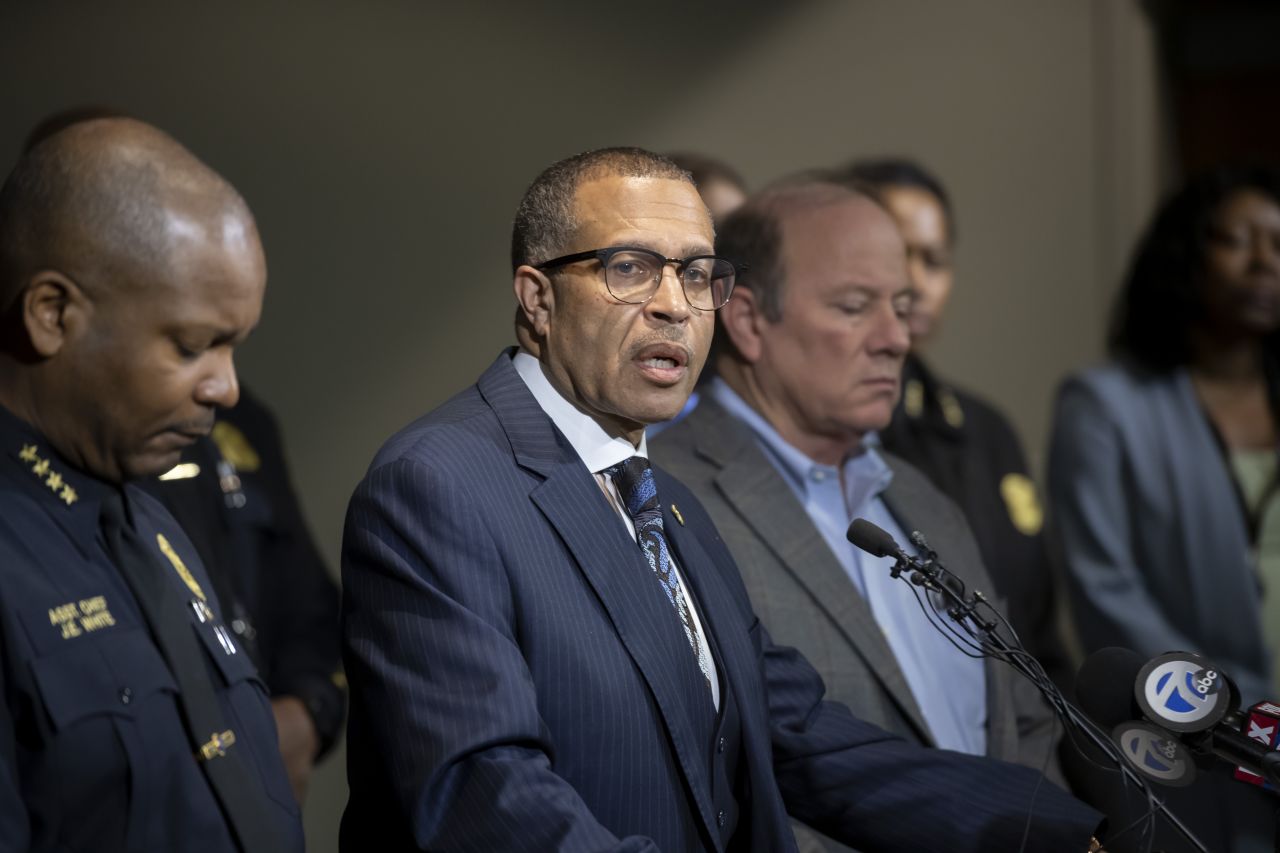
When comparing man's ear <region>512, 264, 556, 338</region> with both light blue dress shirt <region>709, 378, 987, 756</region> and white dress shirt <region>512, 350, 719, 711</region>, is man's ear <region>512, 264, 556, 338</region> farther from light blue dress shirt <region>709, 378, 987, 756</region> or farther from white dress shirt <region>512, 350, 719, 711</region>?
light blue dress shirt <region>709, 378, 987, 756</region>

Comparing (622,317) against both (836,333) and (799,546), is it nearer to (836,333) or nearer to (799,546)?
(799,546)

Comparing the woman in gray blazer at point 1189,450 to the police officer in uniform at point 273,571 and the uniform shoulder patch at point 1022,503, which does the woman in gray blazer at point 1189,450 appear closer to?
the uniform shoulder patch at point 1022,503

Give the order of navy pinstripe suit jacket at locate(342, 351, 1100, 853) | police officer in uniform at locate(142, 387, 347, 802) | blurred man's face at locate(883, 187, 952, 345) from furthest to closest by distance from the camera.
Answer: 1. blurred man's face at locate(883, 187, 952, 345)
2. police officer in uniform at locate(142, 387, 347, 802)
3. navy pinstripe suit jacket at locate(342, 351, 1100, 853)

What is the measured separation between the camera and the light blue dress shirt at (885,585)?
7.90 ft

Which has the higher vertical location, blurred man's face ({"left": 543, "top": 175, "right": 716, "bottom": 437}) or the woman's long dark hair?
blurred man's face ({"left": 543, "top": 175, "right": 716, "bottom": 437})

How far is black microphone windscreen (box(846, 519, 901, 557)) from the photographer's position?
1.74 metres

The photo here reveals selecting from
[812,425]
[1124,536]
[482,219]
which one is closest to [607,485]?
[812,425]

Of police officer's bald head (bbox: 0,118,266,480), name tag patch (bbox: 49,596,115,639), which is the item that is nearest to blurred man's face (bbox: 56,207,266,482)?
police officer's bald head (bbox: 0,118,266,480)

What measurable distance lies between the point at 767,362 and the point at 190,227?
111cm

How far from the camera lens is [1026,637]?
10.0 ft

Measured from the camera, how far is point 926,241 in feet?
11.8

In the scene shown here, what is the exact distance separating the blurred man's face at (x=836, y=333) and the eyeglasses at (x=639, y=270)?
69 cm

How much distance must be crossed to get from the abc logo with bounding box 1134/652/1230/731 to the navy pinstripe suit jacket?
0.31 m

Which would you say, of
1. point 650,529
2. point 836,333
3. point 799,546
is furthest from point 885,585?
point 650,529
